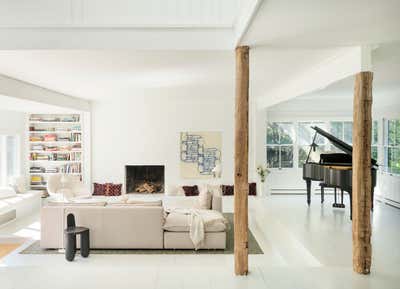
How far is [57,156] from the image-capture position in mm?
11883

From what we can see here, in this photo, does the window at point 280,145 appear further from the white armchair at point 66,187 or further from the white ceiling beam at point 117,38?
the white ceiling beam at point 117,38

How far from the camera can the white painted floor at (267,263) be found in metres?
4.46

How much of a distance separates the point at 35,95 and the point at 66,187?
10.6ft

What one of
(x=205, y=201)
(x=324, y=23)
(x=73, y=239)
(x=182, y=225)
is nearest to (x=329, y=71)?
(x=324, y=23)

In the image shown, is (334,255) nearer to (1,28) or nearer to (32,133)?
(1,28)

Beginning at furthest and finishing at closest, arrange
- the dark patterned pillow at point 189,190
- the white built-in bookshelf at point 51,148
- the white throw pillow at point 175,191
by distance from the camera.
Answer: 1. the white built-in bookshelf at point 51,148
2. the dark patterned pillow at point 189,190
3. the white throw pillow at point 175,191

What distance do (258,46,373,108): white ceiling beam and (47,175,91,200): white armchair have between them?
5.61 meters

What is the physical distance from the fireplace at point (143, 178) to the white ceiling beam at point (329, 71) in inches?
181

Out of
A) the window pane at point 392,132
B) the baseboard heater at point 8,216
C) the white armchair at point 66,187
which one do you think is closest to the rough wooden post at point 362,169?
the window pane at point 392,132

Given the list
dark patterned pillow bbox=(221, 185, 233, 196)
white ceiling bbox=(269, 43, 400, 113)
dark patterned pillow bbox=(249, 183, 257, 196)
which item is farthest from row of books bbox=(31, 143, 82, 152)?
white ceiling bbox=(269, 43, 400, 113)

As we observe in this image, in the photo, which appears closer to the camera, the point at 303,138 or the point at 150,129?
Result: the point at 150,129

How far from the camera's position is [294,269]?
4.85m

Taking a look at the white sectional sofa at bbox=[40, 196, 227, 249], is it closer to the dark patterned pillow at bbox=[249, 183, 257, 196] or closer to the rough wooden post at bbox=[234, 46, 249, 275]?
the rough wooden post at bbox=[234, 46, 249, 275]

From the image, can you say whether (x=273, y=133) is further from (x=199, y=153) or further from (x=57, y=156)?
(x=57, y=156)
